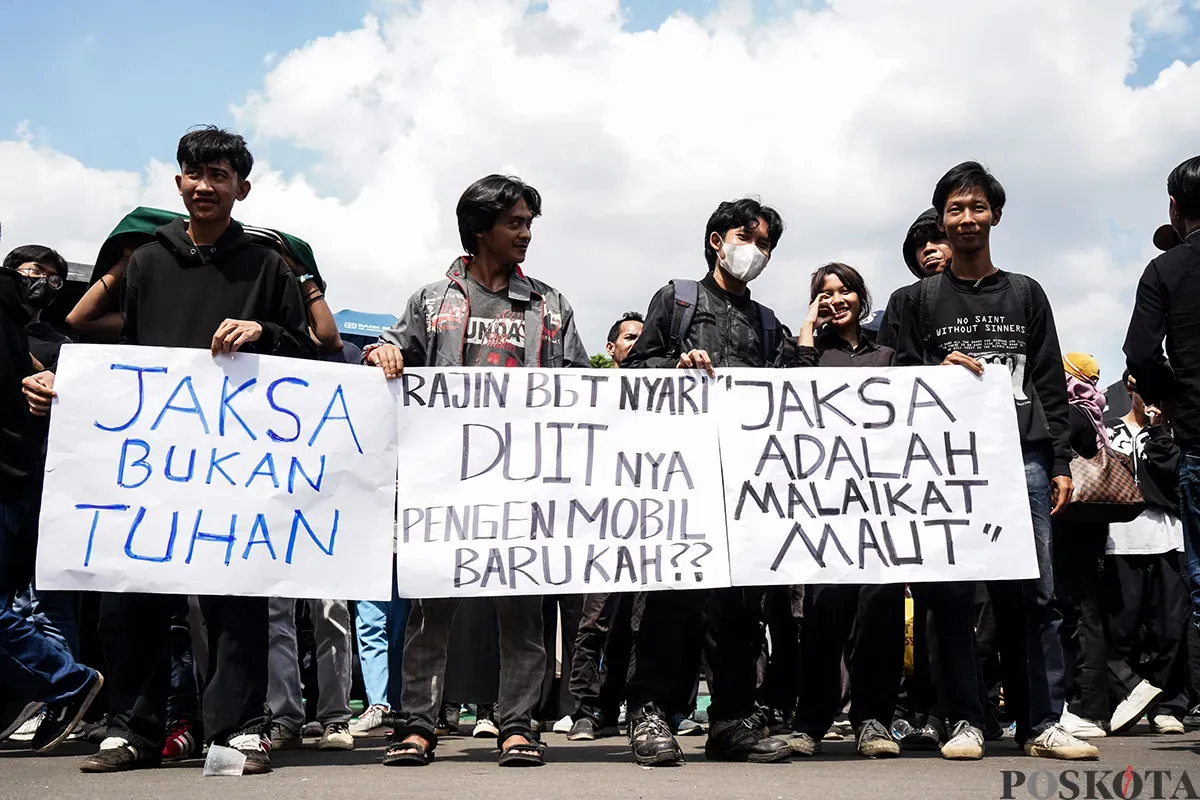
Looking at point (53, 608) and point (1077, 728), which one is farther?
point (53, 608)

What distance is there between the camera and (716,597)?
5.57 m

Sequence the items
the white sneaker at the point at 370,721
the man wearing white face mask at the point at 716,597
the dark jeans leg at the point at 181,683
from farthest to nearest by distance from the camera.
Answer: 1. the white sneaker at the point at 370,721
2. the dark jeans leg at the point at 181,683
3. the man wearing white face mask at the point at 716,597

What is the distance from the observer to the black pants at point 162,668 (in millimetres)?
4898

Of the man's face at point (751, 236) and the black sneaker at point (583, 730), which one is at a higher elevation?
the man's face at point (751, 236)

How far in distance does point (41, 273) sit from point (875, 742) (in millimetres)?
4706

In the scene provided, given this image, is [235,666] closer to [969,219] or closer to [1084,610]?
[969,219]

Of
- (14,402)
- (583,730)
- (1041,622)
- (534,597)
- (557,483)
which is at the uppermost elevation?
(14,402)

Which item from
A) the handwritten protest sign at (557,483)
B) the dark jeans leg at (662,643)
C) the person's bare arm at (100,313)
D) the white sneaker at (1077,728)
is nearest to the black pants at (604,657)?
the dark jeans leg at (662,643)

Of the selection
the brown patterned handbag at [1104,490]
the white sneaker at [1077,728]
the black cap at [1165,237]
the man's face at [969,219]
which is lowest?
the white sneaker at [1077,728]

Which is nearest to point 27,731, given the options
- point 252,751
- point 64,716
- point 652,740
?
point 64,716

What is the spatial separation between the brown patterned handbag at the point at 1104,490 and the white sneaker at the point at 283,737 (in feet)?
13.7

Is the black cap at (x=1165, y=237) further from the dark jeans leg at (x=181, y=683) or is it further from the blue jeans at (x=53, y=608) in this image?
the blue jeans at (x=53, y=608)

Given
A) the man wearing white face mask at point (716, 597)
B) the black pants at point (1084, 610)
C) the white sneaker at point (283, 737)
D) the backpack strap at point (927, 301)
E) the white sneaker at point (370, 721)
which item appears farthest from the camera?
the black pants at point (1084, 610)

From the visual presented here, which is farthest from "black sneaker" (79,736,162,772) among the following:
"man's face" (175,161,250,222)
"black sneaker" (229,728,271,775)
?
"man's face" (175,161,250,222)
